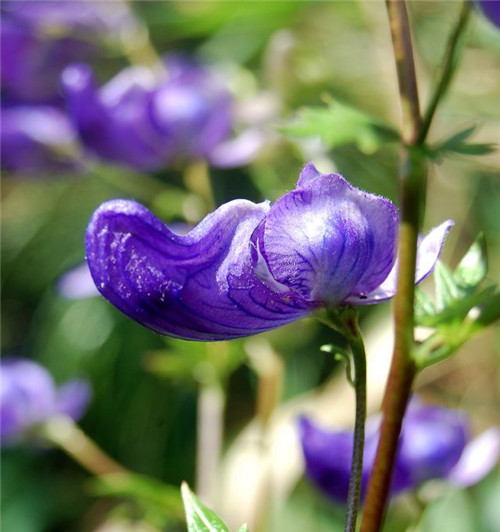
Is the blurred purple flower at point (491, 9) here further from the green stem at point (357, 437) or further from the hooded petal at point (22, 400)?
the hooded petal at point (22, 400)

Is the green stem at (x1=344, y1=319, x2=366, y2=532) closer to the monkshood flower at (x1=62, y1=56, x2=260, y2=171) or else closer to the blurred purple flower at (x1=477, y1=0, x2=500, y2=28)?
the blurred purple flower at (x1=477, y1=0, x2=500, y2=28)

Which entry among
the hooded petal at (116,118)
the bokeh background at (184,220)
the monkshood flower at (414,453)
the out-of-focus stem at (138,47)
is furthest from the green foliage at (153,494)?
the bokeh background at (184,220)

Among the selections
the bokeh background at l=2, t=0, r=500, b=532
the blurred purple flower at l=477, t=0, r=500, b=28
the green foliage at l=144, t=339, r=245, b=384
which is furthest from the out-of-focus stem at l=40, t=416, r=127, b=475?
the blurred purple flower at l=477, t=0, r=500, b=28

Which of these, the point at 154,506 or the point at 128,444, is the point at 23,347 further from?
the point at 154,506

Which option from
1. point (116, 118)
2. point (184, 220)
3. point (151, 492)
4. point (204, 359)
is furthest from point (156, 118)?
point (184, 220)

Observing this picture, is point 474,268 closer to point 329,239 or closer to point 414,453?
point 329,239
